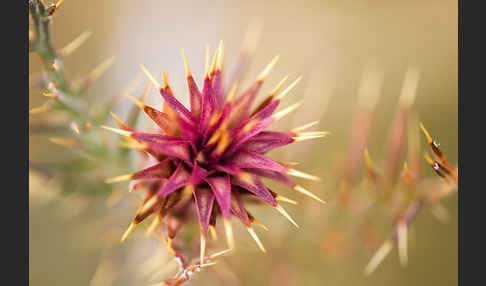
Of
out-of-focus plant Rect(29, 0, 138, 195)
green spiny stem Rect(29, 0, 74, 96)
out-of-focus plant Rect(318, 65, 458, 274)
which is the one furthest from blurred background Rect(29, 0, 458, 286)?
green spiny stem Rect(29, 0, 74, 96)

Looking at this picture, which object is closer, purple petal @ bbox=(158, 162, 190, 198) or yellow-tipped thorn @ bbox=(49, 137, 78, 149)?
purple petal @ bbox=(158, 162, 190, 198)

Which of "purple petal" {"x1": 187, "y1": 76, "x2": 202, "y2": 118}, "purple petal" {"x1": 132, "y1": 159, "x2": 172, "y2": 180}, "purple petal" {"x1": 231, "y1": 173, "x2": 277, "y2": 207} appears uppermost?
"purple petal" {"x1": 187, "y1": 76, "x2": 202, "y2": 118}

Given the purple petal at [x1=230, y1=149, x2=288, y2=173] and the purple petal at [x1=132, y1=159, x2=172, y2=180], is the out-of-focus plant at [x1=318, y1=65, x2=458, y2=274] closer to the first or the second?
the purple petal at [x1=230, y1=149, x2=288, y2=173]

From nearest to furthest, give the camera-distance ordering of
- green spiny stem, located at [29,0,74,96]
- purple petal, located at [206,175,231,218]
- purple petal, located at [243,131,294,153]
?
purple petal, located at [206,175,231,218]
purple petal, located at [243,131,294,153]
green spiny stem, located at [29,0,74,96]

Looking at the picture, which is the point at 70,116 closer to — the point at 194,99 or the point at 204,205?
the point at 194,99

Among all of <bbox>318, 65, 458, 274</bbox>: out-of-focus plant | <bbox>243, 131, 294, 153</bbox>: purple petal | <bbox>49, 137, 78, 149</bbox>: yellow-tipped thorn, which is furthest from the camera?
<bbox>318, 65, 458, 274</bbox>: out-of-focus plant

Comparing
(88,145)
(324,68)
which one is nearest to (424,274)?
(324,68)

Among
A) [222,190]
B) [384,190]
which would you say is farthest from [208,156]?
[384,190]

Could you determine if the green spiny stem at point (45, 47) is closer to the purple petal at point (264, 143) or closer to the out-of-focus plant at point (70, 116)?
the out-of-focus plant at point (70, 116)

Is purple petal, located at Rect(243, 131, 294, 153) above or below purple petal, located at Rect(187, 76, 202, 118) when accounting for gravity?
below

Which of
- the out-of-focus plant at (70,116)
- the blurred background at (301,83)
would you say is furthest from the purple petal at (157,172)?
the blurred background at (301,83)
